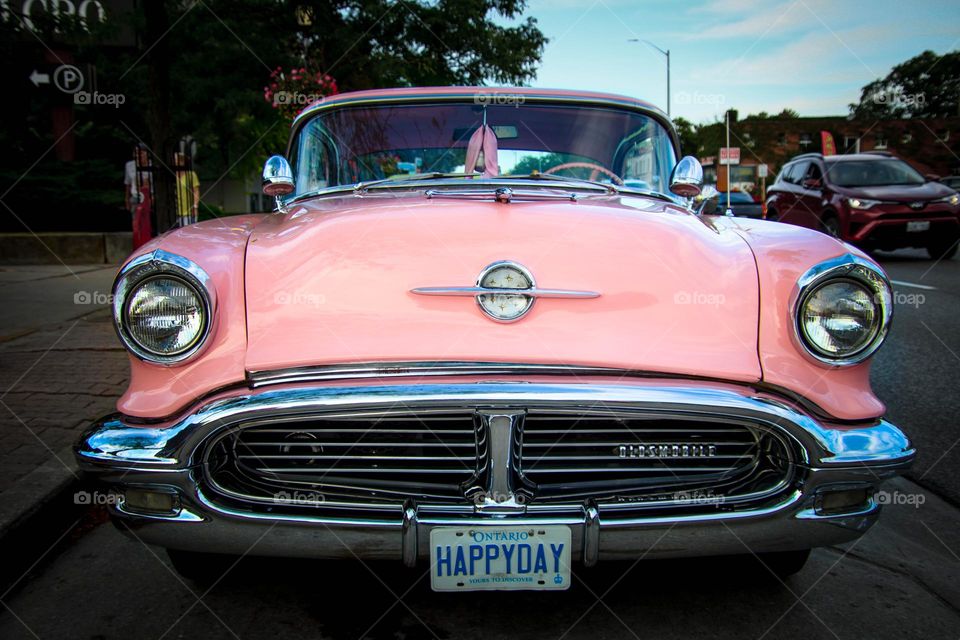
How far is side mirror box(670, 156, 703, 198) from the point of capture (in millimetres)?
2744

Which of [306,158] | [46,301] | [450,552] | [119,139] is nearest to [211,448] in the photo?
[450,552]

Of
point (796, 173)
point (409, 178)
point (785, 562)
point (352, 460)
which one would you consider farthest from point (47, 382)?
point (796, 173)

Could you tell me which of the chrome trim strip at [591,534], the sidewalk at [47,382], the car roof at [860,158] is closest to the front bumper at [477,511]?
the chrome trim strip at [591,534]

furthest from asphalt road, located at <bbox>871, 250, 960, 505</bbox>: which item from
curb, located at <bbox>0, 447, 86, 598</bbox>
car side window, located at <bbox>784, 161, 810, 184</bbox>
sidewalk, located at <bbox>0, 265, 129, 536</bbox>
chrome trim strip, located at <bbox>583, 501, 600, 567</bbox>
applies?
car side window, located at <bbox>784, 161, 810, 184</bbox>

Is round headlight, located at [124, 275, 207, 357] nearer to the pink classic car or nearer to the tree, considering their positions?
the pink classic car

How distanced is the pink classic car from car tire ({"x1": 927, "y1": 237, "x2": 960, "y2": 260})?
9.77m

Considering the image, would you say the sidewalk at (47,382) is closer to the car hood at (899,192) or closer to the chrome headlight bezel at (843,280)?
the chrome headlight bezel at (843,280)

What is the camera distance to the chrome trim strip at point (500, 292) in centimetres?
184

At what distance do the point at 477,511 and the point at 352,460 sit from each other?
33cm

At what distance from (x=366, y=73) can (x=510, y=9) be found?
372cm

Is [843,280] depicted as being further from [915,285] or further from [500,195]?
[915,285]

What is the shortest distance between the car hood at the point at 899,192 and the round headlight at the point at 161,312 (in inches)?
398

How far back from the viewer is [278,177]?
9.19ft

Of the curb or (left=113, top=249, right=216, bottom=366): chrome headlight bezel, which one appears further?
the curb
